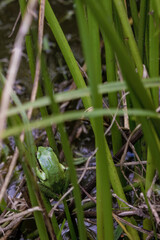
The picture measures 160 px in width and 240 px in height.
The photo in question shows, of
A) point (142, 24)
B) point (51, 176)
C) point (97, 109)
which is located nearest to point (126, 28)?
point (142, 24)

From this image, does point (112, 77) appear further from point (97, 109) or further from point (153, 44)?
point (97, 109)

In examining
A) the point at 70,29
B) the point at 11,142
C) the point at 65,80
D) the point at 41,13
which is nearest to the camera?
the point at 41,13

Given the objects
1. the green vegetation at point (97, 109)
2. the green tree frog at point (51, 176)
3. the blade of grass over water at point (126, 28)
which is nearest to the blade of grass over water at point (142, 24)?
the green vegetation at point (97, 109)

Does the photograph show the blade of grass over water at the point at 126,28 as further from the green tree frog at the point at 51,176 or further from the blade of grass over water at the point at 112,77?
the green tree frog at the point at 51,176

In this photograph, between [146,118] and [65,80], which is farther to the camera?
[65,80]

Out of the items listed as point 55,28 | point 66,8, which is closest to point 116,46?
point 55,28

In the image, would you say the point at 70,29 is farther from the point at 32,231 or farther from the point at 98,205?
the point at 98,205

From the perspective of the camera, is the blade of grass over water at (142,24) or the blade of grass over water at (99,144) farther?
the blade of grass over water at (142,24)

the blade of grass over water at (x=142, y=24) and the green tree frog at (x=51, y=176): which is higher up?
the blade of grass over water at (x=142, y=24)
